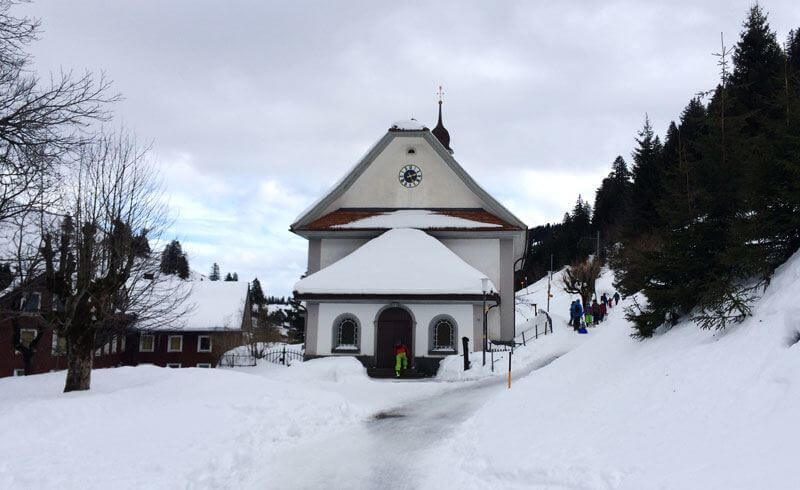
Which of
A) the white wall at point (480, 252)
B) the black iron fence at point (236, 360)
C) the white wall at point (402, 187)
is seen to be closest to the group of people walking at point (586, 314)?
the white wall at point (480, 252)

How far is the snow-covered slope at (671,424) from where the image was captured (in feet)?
18.1

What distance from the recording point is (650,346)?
10.5 meters

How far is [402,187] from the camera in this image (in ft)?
96.0

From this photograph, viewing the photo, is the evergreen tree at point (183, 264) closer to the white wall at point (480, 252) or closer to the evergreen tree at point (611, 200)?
the white wall at point (480, 252)

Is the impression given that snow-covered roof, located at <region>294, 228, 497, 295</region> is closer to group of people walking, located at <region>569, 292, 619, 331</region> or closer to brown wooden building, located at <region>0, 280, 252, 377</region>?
group of people walking, located at <region>569, 292, 619, 331</region>

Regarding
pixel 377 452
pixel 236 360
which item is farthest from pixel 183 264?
pixel 377 452

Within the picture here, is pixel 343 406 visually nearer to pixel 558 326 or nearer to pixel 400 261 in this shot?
pixel 400 261

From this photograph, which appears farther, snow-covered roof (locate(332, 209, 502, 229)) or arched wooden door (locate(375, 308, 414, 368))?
snow-covered roof (locate(332, 209, 502, 229))

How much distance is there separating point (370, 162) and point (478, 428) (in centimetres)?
1995

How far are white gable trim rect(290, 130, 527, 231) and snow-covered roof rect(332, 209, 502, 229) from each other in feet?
4.84

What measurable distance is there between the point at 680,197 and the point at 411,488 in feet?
22.9

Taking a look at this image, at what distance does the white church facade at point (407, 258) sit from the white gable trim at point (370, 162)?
5 centimetres

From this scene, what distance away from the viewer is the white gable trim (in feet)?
93.3

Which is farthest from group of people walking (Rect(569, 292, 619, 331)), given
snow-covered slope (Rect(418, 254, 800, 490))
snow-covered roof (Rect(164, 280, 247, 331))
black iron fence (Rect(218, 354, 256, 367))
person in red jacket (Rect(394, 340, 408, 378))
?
snow-covered roof (Rect(164, 280, 247, 331))
